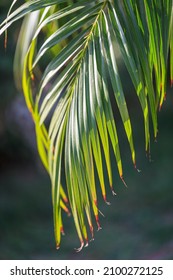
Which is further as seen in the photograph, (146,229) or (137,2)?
(146,229)

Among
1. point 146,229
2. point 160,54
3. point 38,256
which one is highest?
point 160,54

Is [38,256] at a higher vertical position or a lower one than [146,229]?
higher

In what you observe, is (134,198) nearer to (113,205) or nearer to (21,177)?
(113,205)

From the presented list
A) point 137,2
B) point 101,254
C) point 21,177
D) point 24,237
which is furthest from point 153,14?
point 21,177
